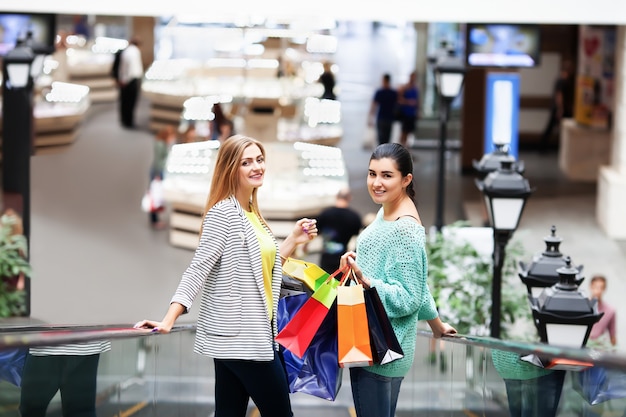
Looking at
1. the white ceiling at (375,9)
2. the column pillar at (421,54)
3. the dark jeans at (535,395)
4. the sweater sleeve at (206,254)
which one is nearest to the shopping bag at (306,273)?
the sweater sleeve at (206,254)

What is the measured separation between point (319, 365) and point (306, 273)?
0.38 metres

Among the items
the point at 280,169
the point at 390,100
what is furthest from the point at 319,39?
the point at 280,169

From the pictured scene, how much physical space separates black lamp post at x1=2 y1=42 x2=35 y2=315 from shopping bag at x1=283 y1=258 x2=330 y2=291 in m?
6.54

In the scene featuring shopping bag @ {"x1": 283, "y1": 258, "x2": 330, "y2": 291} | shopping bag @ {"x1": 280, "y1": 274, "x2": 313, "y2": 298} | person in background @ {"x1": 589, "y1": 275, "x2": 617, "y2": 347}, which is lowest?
person in background @ {"x1": 589, "y1": 275, "x2": 617, "y2": 347}

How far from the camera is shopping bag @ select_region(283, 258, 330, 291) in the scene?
560 centimetres

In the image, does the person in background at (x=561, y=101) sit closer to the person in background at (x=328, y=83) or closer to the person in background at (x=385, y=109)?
the person in background at (x=385, y=109)

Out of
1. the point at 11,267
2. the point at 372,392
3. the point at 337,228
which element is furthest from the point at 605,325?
the point at 372,392

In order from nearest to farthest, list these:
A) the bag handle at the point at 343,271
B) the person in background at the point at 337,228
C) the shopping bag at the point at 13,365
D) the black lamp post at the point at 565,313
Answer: the shopping bag at the point at 13,365 < the bag handle at the point at 343,271 < the black lamp post at the point at 565,313 < the person in background at the point at 337,228

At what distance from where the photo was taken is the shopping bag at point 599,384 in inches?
195

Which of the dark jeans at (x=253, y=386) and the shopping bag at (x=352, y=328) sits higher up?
the shopping bag at (x=352, y=328)

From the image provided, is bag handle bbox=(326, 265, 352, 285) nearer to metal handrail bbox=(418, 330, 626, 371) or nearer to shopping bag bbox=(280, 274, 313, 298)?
shopping bag bbox=(280, 274, 313, 298)

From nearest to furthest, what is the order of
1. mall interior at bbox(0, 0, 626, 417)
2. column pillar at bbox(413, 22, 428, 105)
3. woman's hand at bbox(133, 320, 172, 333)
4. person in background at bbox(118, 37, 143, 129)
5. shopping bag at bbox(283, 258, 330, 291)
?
woman's hand at bbox(133, 320, 172, 333) < shopping bag at bbox(283, 258, 330, 291) < mall interior at bbox(0, 0, 626, 417) < person in background at bbox(118, 37, 143, 129) < column pillar at bbox(413, 22, 428, 105)

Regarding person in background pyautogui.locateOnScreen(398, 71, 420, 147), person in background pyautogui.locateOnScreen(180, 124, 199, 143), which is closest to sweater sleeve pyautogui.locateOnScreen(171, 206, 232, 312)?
person in background pyautogui.locateOnScreen(180, 124, 199, 143)

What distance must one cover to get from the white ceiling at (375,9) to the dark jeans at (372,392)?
1179 centimetres
